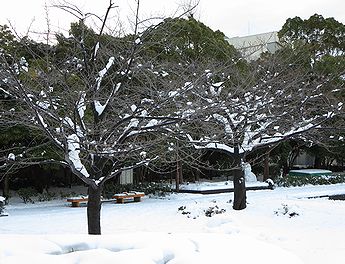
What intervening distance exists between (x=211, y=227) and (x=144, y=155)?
2310 millimetres

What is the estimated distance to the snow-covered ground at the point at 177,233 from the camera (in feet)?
13.5

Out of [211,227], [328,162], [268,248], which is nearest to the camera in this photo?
[268,248]

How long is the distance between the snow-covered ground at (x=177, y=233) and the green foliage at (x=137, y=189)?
1005 millimetres

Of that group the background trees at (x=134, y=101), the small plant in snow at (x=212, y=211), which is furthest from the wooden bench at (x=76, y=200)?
the small plant in snow at (x=212, y=211)

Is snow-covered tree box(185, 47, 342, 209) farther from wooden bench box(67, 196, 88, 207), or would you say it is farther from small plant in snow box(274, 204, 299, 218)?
wooden bench box(67, 196, 88, 207)

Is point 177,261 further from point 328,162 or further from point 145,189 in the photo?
point 328,162

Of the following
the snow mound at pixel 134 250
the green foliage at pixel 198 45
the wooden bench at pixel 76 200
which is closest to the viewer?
the snow mound at pixel 134 250

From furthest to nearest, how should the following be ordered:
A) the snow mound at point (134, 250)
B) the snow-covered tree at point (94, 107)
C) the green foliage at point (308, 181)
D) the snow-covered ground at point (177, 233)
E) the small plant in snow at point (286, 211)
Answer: the green foliage at point (308, 181)
the small plant in snow at point (286, 211)
the snow-covered tree at point (94, 107)
the snow-covered ground at point (177, 233)
the snow mound at point (134, 250)

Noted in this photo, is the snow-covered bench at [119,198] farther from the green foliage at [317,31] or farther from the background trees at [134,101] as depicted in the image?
the green foliage at [317,31]

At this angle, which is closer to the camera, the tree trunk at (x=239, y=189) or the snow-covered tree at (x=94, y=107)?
the snow-covered tree at (x=94, y=107)

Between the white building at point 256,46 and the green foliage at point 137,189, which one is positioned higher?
the white building at point 256,46

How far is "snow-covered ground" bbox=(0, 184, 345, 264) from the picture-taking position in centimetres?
411

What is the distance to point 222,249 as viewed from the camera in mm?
4430

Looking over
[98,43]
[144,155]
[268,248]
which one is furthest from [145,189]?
[268,248]
